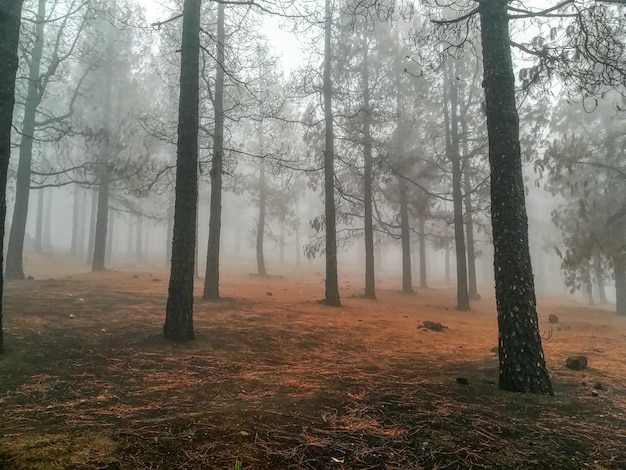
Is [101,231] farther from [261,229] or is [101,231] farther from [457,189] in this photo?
[457,189]

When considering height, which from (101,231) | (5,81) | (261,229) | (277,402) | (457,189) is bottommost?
(277,402)

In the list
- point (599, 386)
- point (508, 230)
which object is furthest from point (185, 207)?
point (599, 386)

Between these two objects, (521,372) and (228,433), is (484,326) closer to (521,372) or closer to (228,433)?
(521,372)

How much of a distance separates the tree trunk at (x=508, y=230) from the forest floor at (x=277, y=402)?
1.06 feet

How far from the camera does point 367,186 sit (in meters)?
17.0

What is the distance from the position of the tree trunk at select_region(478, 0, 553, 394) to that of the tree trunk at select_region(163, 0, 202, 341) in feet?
15.1

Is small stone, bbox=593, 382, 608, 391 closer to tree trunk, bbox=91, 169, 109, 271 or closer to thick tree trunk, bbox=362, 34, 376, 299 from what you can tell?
thick tree trunk, bbox=362, 34, 376, 299

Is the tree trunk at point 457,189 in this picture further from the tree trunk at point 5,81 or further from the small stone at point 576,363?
the tree trunk at point 5,81

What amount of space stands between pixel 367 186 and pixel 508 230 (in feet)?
41.2

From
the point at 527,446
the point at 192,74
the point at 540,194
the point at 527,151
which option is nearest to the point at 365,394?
the point at 527,446

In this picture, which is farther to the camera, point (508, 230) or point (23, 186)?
point (23, 186)

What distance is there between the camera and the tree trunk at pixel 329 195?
13.6 metres

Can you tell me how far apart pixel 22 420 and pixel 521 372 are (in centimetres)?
474

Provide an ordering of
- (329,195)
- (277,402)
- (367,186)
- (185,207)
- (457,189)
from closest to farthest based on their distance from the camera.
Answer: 1. (277,402)
2. (185,207)
3. (329,195)
4. (457,189)
5. (367,186)
